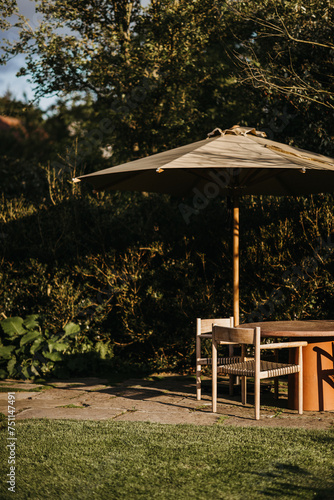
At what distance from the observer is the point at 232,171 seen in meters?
6.69

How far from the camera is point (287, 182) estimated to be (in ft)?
23.2

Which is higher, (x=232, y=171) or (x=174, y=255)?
(x=232, y=171)

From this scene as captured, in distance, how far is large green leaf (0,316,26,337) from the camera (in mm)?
7918

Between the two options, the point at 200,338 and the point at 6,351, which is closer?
the point at 200,338

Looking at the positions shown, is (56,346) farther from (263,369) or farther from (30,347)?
(263,369)

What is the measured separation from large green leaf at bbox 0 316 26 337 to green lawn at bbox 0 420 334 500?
10.2 feet

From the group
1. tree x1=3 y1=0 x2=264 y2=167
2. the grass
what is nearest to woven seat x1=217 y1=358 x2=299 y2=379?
the grass

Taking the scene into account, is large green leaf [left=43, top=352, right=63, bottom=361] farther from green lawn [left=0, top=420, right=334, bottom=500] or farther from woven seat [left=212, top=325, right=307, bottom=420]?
woven seat [left=212, top=325, right=307, bottom=420]

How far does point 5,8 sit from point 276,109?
8.10 meters

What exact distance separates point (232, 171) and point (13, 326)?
380 cm

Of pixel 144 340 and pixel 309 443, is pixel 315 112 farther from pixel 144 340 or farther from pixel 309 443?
pixel 309 443

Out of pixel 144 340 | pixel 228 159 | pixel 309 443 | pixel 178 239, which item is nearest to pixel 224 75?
pixel 178 239

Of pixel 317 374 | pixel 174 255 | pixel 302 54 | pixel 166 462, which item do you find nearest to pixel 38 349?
pixel 174 255

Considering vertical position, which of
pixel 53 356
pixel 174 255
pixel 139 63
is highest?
pixel 139 63
